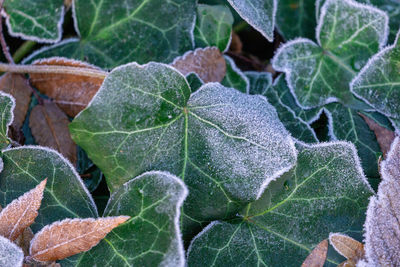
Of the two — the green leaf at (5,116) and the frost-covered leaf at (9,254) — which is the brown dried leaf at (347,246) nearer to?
the frost-covered leaf at (9,254)

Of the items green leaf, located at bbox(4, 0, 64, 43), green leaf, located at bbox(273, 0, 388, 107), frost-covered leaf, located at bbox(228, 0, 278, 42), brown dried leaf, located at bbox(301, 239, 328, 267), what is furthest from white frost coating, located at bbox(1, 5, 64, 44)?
brown dried leaf, located at bbox(301, 239, 328, 267)

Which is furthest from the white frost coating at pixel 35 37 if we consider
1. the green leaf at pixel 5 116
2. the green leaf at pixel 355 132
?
the green leaf at pixel 355 132

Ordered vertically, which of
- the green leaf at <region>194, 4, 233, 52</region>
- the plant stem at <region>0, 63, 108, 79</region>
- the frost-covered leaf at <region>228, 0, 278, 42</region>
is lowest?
the plant stem at <region>0, 63, 108, 79</region>

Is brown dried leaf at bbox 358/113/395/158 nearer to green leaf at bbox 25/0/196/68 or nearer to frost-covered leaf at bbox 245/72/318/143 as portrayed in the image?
frost-covered leaf at bbox 245/72/318/143

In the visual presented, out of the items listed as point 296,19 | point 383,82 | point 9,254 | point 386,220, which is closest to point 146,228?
point 9,254

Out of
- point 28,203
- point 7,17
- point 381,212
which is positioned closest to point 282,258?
point 381,212

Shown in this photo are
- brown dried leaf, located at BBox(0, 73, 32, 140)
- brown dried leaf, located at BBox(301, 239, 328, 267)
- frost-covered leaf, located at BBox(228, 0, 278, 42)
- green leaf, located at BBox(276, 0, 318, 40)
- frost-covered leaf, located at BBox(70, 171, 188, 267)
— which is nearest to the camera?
Answer: frost-covered leaf, located at BBox(70, 171, 188, 267)

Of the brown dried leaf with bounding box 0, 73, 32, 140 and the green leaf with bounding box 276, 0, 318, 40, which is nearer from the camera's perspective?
the brown dried leaf with bounding box 0, 73, 32, 140

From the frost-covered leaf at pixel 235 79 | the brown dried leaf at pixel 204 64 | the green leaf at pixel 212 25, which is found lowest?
the frost-covered leaf at pixel 235 79
